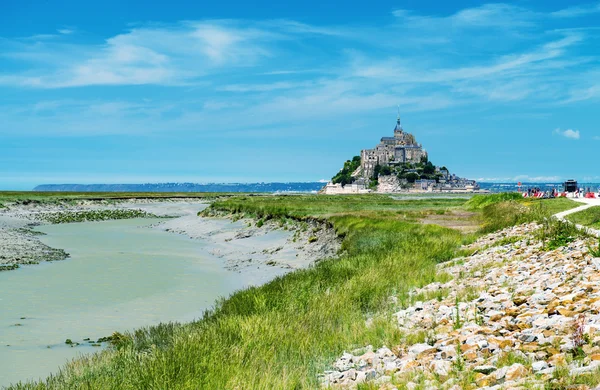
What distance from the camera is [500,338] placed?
24.5 ft

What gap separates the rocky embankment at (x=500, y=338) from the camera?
20.4 feet

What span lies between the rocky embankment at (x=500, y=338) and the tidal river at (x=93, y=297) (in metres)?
7.38

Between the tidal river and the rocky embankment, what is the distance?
7.38 m

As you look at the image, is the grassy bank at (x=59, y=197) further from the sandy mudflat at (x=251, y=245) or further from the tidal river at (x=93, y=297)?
the tidal river at (x=93, y=297)

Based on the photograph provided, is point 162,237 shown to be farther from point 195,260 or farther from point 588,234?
point 588,234

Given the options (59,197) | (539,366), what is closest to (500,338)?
(539,366)

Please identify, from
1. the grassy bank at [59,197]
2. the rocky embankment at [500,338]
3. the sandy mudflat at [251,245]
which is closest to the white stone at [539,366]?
the rocky embankment at [500,338]

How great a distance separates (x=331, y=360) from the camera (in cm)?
834

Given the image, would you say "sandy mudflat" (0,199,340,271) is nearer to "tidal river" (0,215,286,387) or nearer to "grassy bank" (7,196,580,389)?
"tidal river" (0,215,286,387)

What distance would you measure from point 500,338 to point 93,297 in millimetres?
15484

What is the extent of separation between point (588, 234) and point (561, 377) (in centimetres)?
1087

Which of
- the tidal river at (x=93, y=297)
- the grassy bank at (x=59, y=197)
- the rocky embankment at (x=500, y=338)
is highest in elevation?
the rocky embankment at (x=500, y=338)

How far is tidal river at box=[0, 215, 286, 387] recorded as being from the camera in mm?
12961

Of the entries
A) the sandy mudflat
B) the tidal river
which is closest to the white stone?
the tidal river
